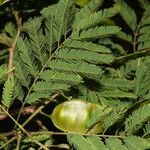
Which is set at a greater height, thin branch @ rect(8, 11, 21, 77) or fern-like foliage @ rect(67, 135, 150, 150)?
thin branch @ rect(8, 11, 21, 77)

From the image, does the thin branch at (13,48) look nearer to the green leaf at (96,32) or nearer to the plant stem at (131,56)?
the green leaf at (96,32)

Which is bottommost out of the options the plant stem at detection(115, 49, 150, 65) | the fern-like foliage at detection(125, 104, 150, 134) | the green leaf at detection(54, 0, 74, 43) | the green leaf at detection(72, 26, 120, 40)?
the fern-like foliage at detection(125, 104, 150, 134)

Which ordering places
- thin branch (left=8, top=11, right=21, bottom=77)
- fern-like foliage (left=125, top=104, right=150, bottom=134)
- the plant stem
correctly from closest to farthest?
fern-like foliage (left=125, top=104, right=150, bottom=134)
thin branch (left=8, top=11, right=21, bottom=77)
the plant stem

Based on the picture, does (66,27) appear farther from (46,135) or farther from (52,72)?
(46,135)

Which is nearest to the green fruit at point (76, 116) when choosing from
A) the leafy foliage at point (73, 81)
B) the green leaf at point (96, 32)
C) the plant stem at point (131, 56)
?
the leafy foliage at point (73, 81)

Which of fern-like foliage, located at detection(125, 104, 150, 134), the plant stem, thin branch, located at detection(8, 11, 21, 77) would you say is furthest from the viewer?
the plant stem

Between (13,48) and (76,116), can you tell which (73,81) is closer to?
(76,116)

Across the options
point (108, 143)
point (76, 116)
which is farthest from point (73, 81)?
point (108, 143)

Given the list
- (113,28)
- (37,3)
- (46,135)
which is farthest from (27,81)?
(37,3)

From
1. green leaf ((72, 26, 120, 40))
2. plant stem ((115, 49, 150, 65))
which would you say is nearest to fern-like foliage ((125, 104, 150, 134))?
green leaf ((72, 26, 120, 40))

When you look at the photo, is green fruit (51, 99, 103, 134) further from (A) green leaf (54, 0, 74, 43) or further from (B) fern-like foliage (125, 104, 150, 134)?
(A) green leaf (54, 0, 74, 43)
